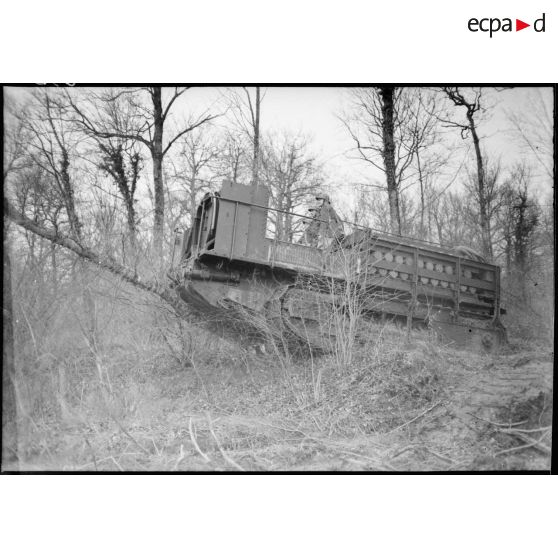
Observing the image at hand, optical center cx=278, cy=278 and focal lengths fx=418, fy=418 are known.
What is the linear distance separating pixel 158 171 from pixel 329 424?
4919mm

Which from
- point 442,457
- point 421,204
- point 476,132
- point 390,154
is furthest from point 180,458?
point 421,204

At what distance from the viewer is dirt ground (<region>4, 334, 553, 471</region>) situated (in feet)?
12.6

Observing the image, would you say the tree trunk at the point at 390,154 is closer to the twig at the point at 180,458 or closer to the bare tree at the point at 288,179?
the bare tree at the point at 288,179

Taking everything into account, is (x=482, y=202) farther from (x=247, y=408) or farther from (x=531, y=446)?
(x=247, y=408)

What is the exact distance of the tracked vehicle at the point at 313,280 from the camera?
6.50m

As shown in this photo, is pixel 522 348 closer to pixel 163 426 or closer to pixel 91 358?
pixel 163 426

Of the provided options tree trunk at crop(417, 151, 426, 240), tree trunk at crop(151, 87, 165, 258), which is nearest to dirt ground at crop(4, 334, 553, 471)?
tree trunk at crop(417, 151, 426, 240)

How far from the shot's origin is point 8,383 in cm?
398

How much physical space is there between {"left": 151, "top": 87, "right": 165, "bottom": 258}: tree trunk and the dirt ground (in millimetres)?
3032

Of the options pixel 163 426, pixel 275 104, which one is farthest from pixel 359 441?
pixel 275 104

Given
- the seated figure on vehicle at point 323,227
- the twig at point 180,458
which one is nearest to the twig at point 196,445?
the twig at point 180,458

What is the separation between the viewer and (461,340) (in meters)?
6.97

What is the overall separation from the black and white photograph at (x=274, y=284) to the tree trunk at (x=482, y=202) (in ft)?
0.11

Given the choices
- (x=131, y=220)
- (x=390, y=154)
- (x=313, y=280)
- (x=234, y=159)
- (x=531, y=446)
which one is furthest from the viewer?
(x=131, y=220)
